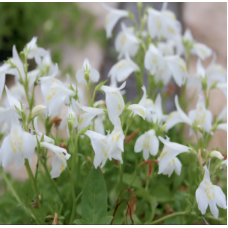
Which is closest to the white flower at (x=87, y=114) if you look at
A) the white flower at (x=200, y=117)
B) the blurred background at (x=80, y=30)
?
the white flower at (x=200, y=117)

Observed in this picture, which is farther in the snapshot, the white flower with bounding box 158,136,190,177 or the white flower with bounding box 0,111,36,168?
the white flower with bounding box 158,136,190,177

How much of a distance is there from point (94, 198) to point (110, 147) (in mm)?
146

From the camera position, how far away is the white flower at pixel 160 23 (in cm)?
84

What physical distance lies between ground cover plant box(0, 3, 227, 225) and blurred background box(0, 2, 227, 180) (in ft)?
2.60

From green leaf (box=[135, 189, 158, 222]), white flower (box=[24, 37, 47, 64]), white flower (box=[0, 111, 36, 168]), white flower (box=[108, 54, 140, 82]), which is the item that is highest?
white flower (box=[24, 37, 47, 64])

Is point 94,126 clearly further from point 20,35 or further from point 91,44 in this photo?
point 91,44

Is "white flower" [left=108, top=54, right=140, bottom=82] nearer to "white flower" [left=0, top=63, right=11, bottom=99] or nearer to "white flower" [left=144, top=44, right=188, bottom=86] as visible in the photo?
"white flower" [left=144, top=44, right=188, bottom=86]

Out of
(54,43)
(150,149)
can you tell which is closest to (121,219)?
(150,149)

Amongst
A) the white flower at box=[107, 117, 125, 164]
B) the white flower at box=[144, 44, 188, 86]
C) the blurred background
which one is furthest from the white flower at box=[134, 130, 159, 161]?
the blurred background

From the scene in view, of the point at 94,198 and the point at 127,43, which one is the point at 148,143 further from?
the point at 127,43

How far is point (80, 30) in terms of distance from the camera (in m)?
2.24

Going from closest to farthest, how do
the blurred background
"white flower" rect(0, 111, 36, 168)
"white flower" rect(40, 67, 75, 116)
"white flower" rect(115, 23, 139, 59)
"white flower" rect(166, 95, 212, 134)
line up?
"white flower" rect(0, 111, 36, 168) → "white flower" rect(40, 67, 75, 116) → "white flower" rect(166, 95, 212, 134) → "white flower" rect(115, 23, 139, 59) → the blurred background

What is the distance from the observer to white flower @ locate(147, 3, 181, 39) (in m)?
0.84

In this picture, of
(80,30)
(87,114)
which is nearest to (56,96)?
(87,114)
